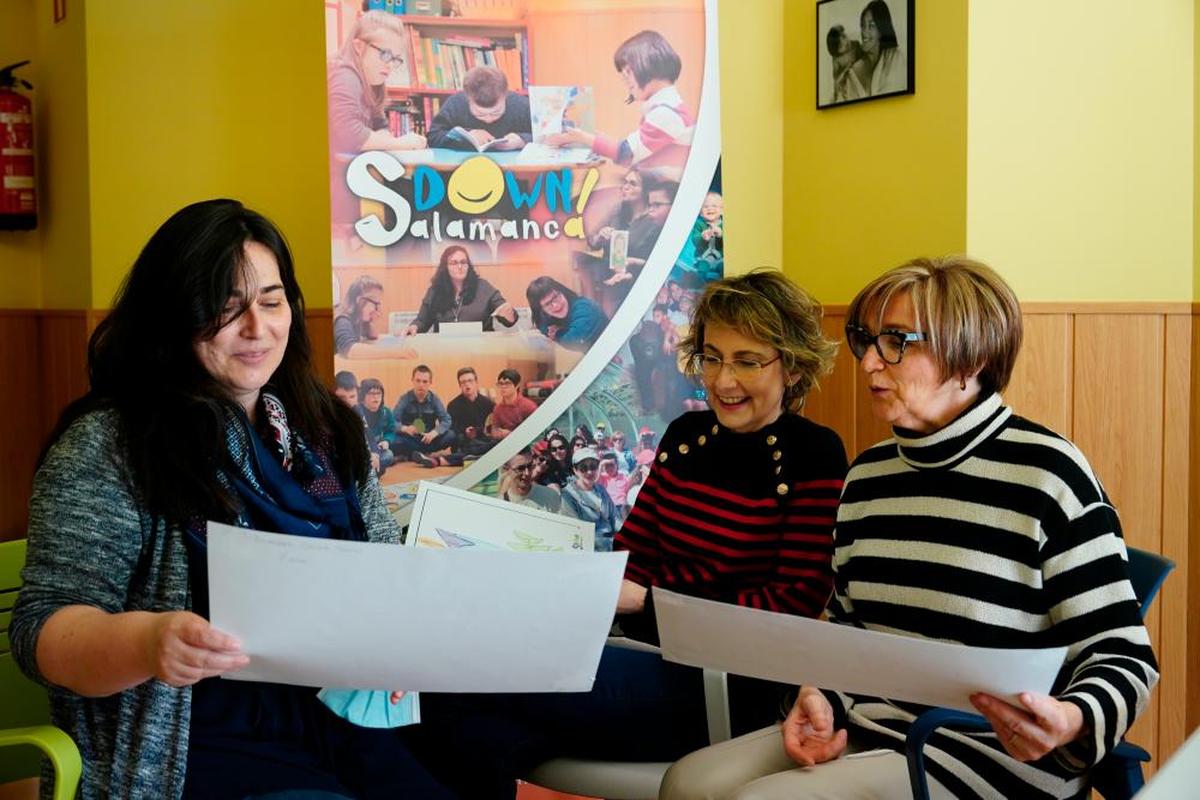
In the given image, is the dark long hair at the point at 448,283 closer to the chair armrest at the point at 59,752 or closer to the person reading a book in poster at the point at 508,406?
the person reading a book in poster at the point at 508,406

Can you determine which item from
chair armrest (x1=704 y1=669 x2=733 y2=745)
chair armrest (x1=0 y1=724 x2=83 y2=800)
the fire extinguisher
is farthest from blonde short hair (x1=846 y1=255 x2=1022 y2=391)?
the fire extinguisher

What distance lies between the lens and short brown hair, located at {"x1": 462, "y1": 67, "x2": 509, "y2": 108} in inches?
109

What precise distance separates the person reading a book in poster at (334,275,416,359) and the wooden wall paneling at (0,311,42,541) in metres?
2.11

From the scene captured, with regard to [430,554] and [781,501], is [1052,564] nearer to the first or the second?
[781,501]

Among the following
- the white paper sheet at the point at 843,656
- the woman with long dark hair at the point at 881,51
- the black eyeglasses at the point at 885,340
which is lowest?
Result: the white paper sheet at the point at 843,656

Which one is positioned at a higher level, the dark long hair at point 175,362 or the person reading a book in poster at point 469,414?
the dark long hair at point 175,362

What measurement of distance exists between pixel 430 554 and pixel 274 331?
47cm

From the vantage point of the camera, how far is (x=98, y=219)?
3.73m

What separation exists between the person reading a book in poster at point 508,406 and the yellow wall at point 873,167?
971 mm

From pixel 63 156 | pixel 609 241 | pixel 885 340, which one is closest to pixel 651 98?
pixel 609 241

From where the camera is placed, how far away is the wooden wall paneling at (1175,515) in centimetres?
302

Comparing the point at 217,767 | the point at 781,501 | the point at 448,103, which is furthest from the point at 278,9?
the point at 217,767

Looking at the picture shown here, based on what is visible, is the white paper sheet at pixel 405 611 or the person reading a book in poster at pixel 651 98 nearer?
the white paper sheet at pixel 405 611

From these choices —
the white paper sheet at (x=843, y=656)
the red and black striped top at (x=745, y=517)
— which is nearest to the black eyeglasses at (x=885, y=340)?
the red and black striped top at (x=745, y=517)
